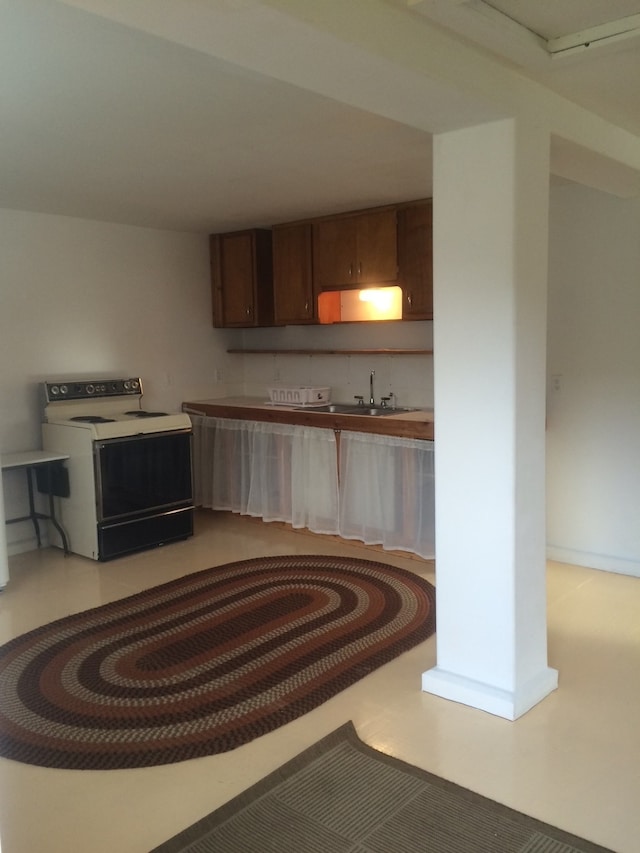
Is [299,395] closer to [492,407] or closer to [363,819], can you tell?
[492,407]

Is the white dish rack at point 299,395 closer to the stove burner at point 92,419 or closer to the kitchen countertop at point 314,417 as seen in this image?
the kitchen countertop at point 314,417

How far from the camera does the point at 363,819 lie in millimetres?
2078

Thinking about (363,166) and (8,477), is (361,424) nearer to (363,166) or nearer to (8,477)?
(363,166)

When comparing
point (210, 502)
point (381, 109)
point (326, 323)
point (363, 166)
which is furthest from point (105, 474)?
point (381, 109)

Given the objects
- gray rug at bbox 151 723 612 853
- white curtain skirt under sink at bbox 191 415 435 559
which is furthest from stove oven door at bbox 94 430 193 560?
gray rug at bbox 151 723 612 853

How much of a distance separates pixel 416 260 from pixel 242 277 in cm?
158

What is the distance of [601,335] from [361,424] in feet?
4.87

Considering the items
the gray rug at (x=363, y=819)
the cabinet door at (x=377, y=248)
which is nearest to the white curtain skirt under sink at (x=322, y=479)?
the cabinet door at (x=377, y=248)

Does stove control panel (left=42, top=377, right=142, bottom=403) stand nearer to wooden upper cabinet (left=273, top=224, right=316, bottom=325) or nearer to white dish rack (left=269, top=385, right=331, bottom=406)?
white dish rack (left=269, top=385, right=331, bottom=406)

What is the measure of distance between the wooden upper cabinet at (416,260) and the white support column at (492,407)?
1875 mm

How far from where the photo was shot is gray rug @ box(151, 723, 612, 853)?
6.45ft

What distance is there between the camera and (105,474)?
14.5 feet

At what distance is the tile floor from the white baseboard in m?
0.61

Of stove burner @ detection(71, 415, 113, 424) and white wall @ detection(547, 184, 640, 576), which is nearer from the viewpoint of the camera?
white wall @ detection(547, 184, 640, 576)
